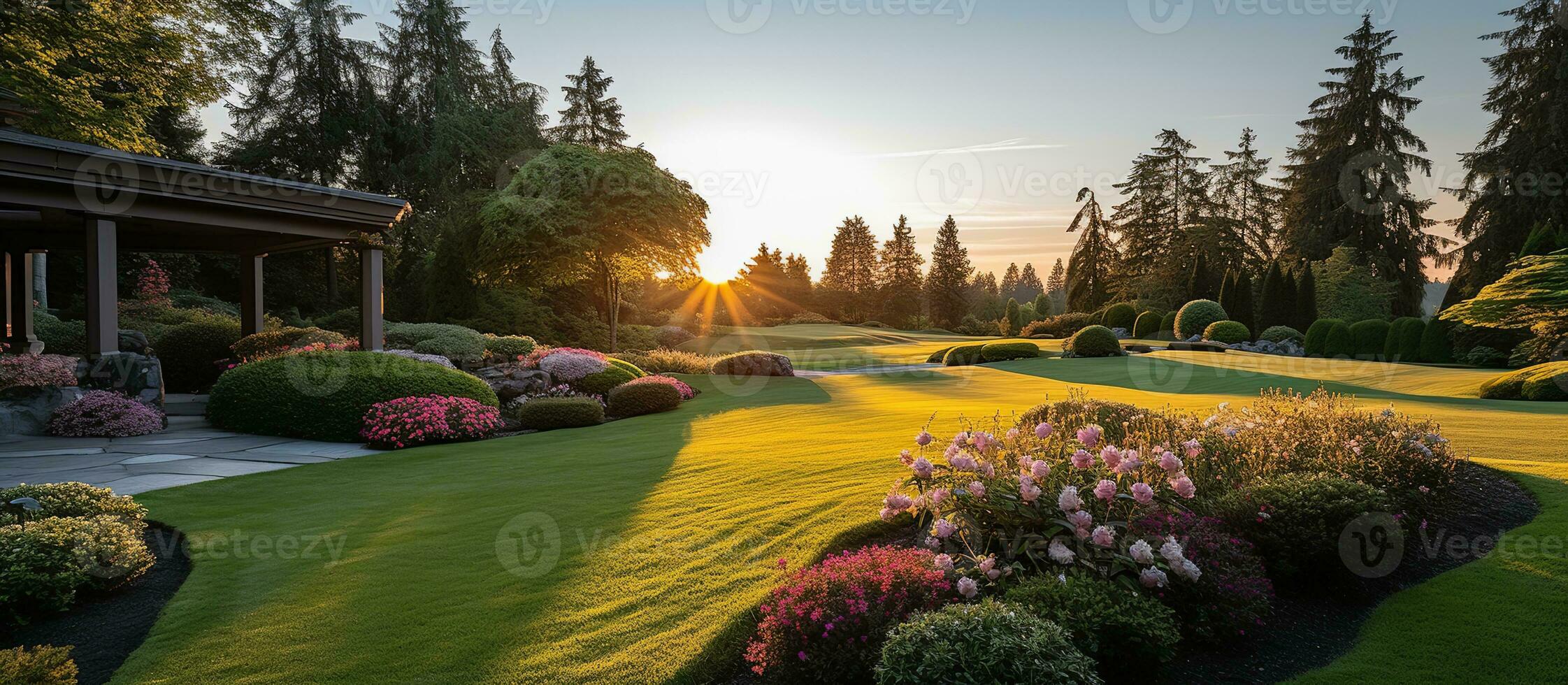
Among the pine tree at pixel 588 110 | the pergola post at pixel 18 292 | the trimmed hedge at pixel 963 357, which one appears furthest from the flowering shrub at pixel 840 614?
the pine tree at pixel 588 110

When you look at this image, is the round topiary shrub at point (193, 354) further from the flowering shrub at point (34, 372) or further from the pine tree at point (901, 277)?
the pine tree at point (901, 277)

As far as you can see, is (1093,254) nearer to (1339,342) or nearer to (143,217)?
(1339,342)

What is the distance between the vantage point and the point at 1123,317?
35.3 m

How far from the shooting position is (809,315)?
5238 centimetres

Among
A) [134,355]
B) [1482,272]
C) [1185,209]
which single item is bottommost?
[134,355]

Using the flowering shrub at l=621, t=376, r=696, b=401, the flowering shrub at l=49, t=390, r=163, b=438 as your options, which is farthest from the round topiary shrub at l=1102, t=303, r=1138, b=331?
the flowering shrub at l=49, t=390, r=163, b=438

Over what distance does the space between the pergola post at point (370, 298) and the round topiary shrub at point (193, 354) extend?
12.6ft

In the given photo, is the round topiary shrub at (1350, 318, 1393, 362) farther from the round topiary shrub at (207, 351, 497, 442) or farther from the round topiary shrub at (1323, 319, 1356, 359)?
the round topiary shrub at (207, 351, 497, 442)

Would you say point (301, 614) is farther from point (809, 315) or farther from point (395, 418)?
point (809, 315)

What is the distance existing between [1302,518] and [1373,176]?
40959mm

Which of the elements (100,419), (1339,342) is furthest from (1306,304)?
(100,419)

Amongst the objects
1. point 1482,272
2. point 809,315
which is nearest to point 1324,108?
point 1482,272

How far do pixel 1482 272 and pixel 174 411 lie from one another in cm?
4134

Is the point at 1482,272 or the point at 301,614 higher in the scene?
the point at 1482,272
